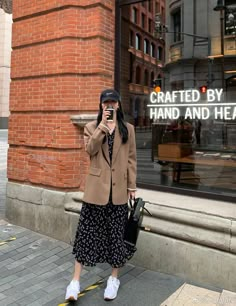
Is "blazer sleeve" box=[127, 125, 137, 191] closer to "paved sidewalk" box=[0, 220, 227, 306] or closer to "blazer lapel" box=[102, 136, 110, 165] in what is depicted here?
"blazer lapel" box=[102, 136, 110, 165]

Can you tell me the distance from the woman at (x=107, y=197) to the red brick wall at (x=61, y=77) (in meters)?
1.76

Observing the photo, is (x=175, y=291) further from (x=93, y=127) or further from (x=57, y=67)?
(x=57, y=67)

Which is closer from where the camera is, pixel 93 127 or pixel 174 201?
pixel 93 127

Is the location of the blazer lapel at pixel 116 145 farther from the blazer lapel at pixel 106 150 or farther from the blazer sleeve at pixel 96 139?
the blazer sleeve at pixel 96 139

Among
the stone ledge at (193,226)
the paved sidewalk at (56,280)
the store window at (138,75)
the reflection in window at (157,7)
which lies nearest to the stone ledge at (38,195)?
the paved sidewalk at (56,280)

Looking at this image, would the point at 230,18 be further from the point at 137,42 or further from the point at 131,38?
the point at 131,38

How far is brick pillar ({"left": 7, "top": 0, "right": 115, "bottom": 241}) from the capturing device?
5.20 metres

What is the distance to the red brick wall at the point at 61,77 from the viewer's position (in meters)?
5.19

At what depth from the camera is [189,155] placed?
17.2 feet

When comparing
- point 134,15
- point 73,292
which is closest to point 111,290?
point 73,292

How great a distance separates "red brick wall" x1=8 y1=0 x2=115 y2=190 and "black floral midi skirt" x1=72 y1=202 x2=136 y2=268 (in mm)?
1783

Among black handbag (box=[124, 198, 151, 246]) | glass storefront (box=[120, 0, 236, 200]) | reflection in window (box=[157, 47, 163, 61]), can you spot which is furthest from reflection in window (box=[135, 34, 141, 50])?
black handbag (box=[124, 198, 151, 246])

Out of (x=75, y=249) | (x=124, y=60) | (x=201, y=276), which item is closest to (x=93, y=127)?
(x=75, y=249)

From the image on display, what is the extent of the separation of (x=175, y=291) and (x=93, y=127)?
193 cm
